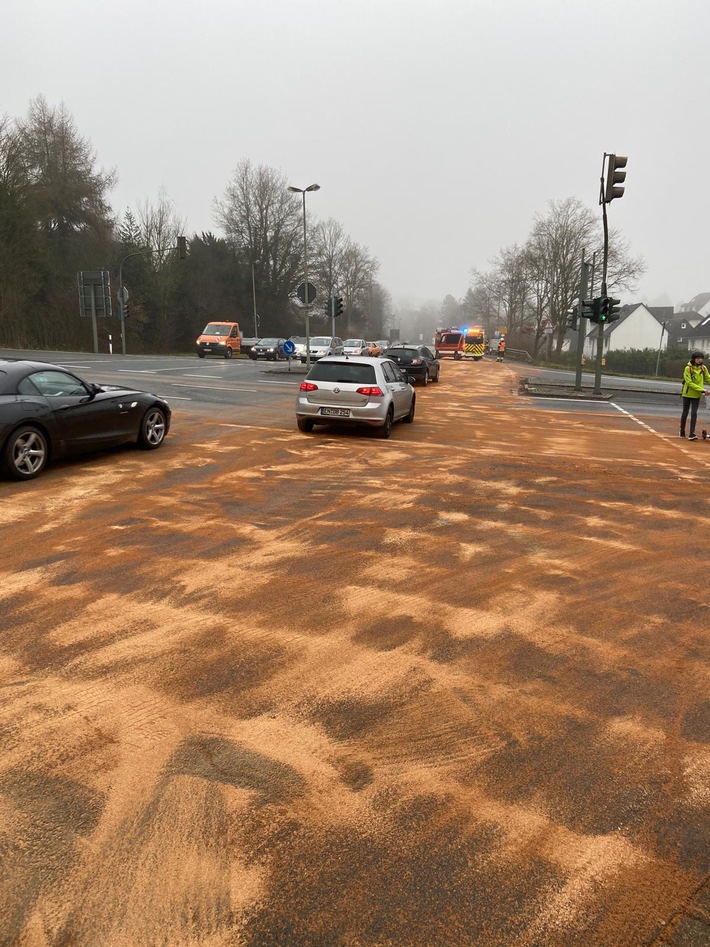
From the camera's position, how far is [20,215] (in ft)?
143

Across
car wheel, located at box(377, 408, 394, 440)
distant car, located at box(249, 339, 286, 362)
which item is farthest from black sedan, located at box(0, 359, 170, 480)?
distant car, located at box(249, 339, 286, 362)

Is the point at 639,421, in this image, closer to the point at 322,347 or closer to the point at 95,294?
the point at 322,347

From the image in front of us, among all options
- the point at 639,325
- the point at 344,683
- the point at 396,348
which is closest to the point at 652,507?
the point at 344,683

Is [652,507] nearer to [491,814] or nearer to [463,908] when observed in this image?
[491,814]

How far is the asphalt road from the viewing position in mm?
2451

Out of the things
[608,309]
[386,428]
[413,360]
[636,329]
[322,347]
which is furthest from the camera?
[636,329]

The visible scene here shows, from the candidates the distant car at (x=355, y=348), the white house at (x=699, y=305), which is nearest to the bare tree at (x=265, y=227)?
the distant car at (x=355, y=348)

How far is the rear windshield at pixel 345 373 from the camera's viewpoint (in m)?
13.4

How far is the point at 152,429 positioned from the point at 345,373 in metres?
3.94

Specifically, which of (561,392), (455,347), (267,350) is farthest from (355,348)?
(561,392)

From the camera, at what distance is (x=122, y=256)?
2132 inches

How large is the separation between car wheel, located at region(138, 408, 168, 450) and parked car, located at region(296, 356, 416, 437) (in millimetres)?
2908

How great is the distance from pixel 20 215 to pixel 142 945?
1918 inches

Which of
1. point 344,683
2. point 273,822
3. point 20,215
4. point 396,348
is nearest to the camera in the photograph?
point 273,822
